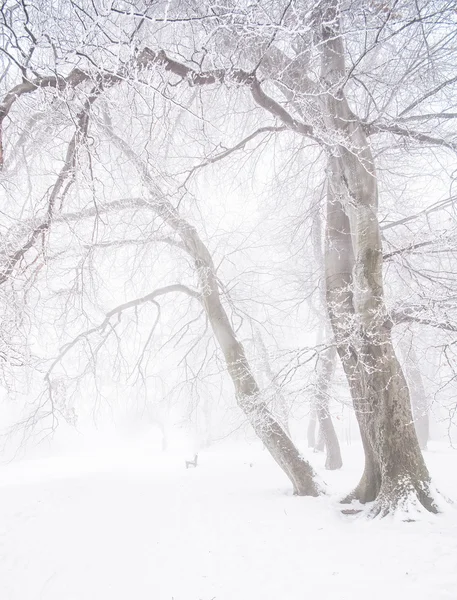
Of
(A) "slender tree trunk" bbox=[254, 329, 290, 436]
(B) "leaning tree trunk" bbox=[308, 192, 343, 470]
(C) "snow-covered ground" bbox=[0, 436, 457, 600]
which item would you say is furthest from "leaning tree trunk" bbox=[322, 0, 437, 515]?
(A) "slender tree trunk" bbox=[254, 329, 290, 436]

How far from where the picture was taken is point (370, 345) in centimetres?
457

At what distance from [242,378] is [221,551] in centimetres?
229

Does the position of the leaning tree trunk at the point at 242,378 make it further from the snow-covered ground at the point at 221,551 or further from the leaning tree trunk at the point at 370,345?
the leaning tree trunk at the point at 370,345

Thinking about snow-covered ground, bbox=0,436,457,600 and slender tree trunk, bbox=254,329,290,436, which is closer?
snow-covered ground, bbox=0,436,457,600

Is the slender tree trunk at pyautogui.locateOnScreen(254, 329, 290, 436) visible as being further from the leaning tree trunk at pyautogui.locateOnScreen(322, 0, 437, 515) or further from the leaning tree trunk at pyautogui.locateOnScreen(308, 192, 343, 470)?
the leaning tree trunk at pyautogui.locateOnScreen(322, 0, 437, 515)

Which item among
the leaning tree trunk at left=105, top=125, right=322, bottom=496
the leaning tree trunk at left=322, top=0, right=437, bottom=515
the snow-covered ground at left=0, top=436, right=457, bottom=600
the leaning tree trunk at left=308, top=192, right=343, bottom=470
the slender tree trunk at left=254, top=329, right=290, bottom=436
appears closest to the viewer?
the snow-covered ground at left=0, top=436, right=457, bottom=600

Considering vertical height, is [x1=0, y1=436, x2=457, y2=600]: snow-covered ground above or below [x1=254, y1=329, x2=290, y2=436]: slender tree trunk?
below

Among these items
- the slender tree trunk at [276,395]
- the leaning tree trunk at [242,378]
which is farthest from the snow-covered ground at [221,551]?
the slender tree trunk at [276,395]

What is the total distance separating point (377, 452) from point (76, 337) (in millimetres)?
5143

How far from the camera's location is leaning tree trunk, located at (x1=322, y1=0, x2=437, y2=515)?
4.20m

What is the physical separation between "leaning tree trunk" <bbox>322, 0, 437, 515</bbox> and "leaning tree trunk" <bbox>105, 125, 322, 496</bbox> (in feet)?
3.45

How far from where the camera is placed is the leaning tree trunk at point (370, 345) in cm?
420

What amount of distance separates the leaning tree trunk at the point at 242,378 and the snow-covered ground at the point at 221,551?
0.41 m

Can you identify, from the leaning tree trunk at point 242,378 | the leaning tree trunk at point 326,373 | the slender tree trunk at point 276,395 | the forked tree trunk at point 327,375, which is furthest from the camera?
the leaning tree trunk at point 326,373
